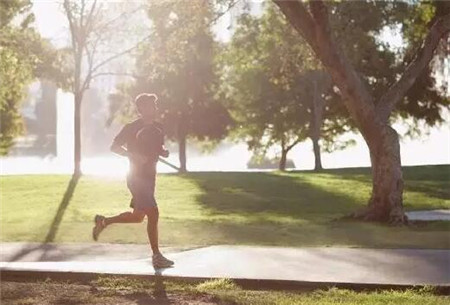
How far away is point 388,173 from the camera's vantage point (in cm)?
1384

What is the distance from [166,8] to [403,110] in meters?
30.8

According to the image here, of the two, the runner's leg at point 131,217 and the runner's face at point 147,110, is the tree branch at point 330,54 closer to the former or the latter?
the runner's face at point 147,110

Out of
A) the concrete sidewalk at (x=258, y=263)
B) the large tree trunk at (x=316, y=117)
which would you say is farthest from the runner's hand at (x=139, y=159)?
the large tree trunk at (x=316, y=117)

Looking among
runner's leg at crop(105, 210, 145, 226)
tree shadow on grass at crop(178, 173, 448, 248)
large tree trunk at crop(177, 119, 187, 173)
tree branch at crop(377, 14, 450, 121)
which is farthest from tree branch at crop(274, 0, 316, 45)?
large tree trunk at crop(177, 119, 187, 173)

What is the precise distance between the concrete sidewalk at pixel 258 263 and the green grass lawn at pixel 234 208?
1.10m

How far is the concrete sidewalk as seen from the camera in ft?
25.5

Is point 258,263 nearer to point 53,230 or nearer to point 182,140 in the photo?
point 53,230

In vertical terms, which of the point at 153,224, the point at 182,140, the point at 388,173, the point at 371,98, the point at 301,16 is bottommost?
the point at 153,224

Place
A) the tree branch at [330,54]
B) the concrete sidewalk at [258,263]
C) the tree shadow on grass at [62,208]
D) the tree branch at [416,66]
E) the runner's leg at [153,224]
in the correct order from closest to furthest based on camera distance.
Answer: the concrete sidewalk at [258,263]
the runner's leg at [153,224]
the tree shadow on grass at [62,208]
the tree branch at [330,54]
the tree branch at [416,66]

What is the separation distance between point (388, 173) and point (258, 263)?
5796 mm

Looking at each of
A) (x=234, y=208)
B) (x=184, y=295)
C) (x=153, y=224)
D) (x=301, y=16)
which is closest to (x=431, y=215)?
(x=234, y=208)

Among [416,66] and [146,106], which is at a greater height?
[416,66]

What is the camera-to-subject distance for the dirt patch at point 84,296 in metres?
6.91

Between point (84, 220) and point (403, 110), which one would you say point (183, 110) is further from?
point (84, 220)
